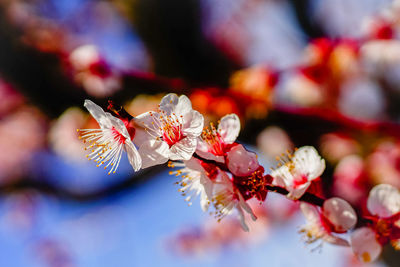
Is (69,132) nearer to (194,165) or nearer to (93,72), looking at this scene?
(93,72)

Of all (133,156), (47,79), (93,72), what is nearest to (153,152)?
(133,156)

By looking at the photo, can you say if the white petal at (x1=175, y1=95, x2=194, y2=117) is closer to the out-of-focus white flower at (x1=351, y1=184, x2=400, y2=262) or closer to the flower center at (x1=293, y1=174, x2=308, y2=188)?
the flower center at (x1=293, y1=174, x2=308, y2=188)

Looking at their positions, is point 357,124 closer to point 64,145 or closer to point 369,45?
point 369,45

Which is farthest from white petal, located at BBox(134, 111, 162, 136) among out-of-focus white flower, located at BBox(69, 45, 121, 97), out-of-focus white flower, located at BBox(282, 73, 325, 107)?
out-of-focus white flower, located at BBox(282, 73, 325, 107)

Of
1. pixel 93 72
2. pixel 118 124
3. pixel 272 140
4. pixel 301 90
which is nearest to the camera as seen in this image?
pixel 118 124

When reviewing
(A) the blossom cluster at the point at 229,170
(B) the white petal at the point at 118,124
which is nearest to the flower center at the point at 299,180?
(A) the blossom cluster at the point at 229,170

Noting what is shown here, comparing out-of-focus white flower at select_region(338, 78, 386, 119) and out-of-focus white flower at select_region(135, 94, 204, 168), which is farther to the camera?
out-of-focus white flower at select_region(338, 78, 386, 119)

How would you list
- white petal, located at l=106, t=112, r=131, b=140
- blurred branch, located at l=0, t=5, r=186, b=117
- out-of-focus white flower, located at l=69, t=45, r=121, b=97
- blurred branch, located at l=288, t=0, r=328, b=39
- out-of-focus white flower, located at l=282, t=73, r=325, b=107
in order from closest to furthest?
white petal, located at l=106, t=112, r=131, b=140 < out-of-focus white flower, located at l=69, t=45, r=121, b=97 < blurred branch, located at l=0, t=5, r=186, b=117 < out-of-focus white flower, located at l=282, t=73, r=325, b=107 < blurred branch, located at l=288, t=0, r=328, b=39
